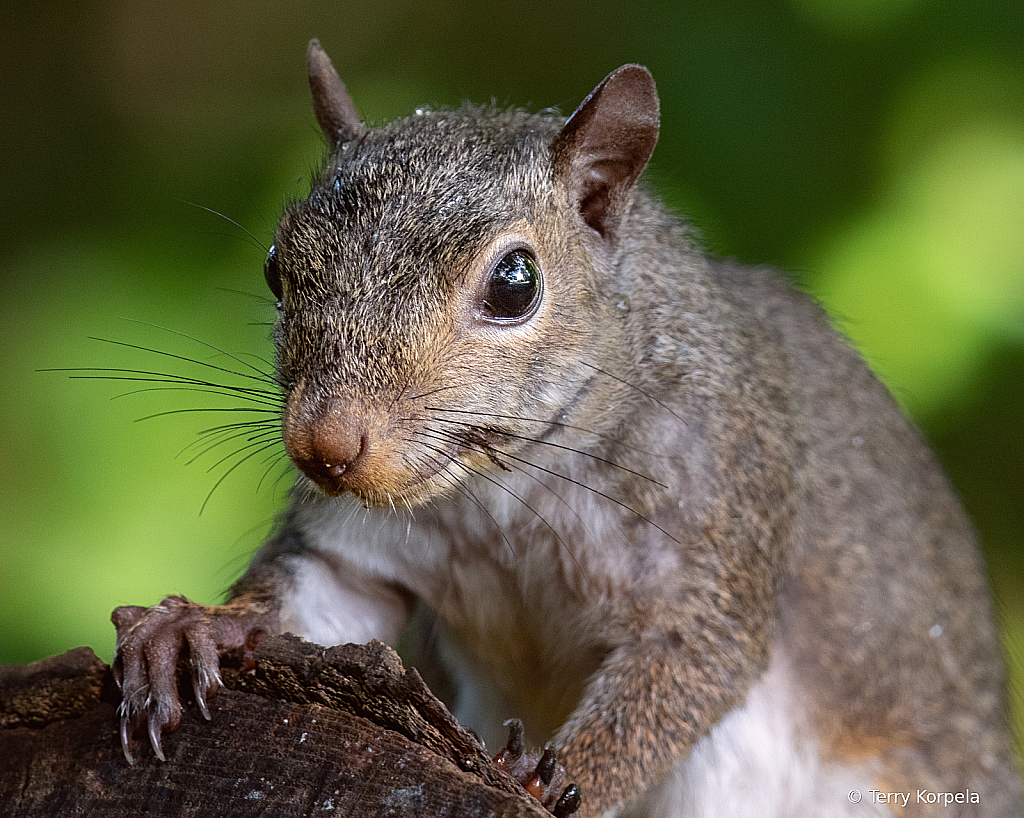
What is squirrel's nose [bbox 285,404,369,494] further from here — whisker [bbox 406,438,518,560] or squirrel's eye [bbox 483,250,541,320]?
squirrel's eye [bbox 483,250,541,320]

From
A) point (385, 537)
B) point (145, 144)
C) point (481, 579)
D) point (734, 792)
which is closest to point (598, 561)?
point (481, 579)

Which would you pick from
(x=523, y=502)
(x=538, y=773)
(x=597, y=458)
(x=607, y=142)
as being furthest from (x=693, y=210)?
(x=538, y=773)

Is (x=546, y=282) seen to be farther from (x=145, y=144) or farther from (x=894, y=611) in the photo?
(x=145, y=144)

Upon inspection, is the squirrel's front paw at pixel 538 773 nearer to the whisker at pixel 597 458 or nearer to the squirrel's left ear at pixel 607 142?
the whisker at pixel 597 458

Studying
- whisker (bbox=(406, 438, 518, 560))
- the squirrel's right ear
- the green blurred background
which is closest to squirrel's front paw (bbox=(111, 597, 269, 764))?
whisker (bbox=(406, 438, 518, 560))

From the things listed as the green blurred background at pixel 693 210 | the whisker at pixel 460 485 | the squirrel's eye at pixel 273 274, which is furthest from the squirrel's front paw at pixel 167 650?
the green blurred background at pixel 693 210

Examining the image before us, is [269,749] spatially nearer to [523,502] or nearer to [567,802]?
[567,802]
